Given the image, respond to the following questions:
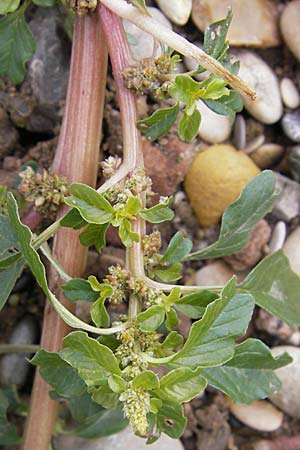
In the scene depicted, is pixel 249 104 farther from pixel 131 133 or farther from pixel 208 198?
pixel 131 133

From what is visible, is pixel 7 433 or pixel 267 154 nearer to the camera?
pixel 7 433

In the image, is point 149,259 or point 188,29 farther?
point 188,29

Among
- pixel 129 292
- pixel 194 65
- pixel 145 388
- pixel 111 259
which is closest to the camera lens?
pixel 145 388

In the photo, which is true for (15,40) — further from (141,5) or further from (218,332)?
(218,332)

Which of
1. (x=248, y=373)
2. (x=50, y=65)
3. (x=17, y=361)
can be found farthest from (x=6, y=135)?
(x=248, y=373)

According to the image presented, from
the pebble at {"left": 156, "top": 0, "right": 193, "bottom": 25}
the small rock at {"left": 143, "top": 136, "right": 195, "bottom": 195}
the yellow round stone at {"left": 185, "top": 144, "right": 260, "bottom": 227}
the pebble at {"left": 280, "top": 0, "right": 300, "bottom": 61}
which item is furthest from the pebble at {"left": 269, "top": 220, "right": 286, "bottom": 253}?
the pebble at {"left": 156, "top": 0, "right": 193, "bottom": 25}

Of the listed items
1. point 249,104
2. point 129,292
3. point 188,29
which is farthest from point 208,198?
point 129,292
